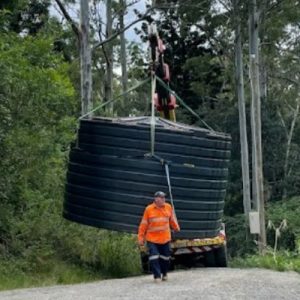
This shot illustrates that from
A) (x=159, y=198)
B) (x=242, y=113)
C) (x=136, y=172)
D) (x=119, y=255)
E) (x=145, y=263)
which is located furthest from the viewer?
(x=242, y=113)

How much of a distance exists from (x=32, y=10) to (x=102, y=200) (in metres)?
20.0

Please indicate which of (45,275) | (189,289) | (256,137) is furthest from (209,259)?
(256,137)

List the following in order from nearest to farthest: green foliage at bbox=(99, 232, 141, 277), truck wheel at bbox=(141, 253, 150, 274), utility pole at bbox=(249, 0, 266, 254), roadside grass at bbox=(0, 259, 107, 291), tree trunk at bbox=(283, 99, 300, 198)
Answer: roadside grass at bbox=(0, 259, 107, 291)
truck wheel at bbox=(141, 253, 150, 274)
green foliage at bbox=(99, 232, 141, 277)
utility pole at bbox=(249, 0, 266, 254)
tree trunk at bbox=(283, 99, 300, 198)

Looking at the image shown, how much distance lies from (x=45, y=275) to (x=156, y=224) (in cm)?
402

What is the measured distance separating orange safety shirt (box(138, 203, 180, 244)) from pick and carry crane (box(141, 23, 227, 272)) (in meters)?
2.04

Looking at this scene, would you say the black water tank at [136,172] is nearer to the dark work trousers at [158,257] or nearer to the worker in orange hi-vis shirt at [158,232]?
the worker in orange hi-vis shirt at [158,232]

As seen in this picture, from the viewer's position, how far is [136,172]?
1229cm

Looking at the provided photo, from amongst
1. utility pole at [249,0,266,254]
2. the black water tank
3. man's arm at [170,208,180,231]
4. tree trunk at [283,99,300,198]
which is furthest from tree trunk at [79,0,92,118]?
tree trunk at [283,99,300,198]

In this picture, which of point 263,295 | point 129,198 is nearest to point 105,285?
point 129,198

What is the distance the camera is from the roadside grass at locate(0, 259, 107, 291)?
1340 cm

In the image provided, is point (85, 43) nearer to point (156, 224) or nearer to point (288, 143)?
point (156, 224)

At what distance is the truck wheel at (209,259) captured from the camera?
15.4 meters

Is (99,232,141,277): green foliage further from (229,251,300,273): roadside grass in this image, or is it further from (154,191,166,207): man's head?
(154,191,166,207): man's head

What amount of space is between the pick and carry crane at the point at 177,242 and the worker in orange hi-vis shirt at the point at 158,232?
1952 millimetres
